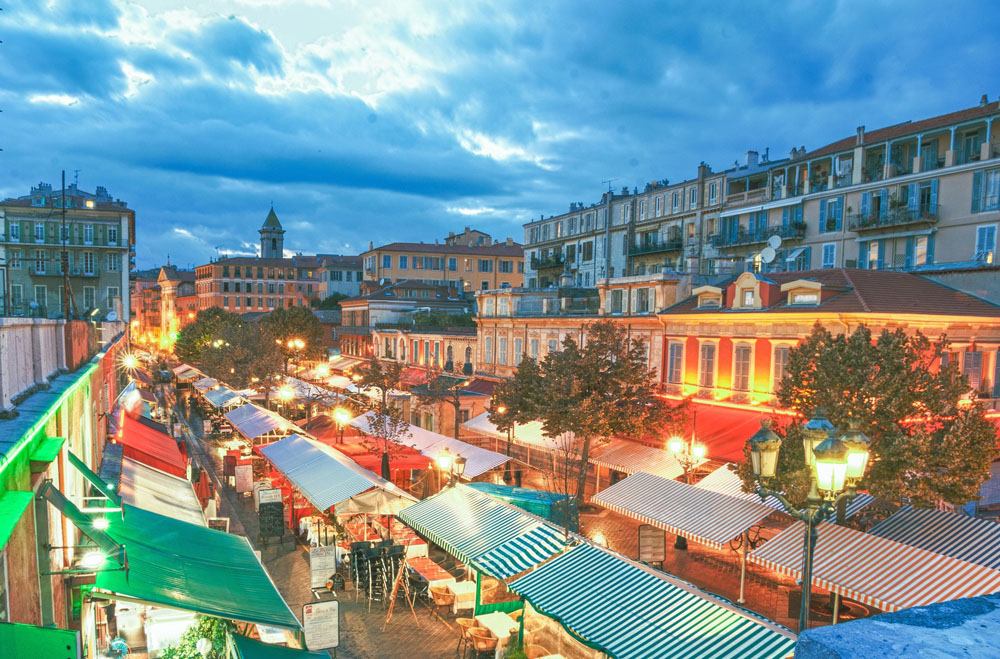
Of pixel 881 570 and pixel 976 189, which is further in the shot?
pixel 976 189

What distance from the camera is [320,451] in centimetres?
2041

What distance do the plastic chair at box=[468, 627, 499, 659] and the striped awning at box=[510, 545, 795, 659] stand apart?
1638 mm

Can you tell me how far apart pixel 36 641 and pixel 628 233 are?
51.7 m

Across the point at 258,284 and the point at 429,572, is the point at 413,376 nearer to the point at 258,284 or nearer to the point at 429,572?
the point at 429,572

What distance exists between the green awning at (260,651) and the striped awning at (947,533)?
12004 mm

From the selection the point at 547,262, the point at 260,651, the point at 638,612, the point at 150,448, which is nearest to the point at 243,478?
the point at 150,448

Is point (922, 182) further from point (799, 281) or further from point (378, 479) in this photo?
point (378, 479)

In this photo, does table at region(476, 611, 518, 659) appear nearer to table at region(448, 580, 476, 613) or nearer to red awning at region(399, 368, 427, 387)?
table at region(448, 580, 476, 613)

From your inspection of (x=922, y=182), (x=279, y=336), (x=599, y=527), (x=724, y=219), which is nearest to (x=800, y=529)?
(x=599, y=527)

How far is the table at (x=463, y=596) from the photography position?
15.1 metres

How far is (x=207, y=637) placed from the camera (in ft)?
31.1

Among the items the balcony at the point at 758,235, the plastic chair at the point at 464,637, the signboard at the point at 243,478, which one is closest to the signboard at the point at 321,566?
the plastic chair at the point at 464,637

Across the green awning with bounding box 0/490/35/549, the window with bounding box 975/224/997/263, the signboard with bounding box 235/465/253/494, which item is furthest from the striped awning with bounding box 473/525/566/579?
the window with bounding box 975/224/997/263

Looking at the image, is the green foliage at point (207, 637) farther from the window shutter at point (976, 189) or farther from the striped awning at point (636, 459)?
the window shutter at point (976, 189)
